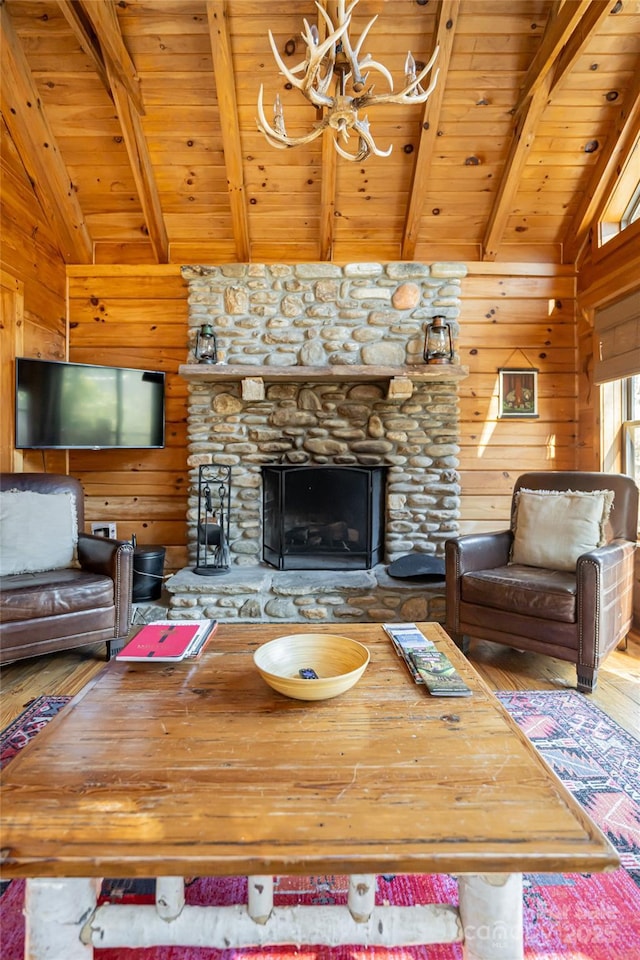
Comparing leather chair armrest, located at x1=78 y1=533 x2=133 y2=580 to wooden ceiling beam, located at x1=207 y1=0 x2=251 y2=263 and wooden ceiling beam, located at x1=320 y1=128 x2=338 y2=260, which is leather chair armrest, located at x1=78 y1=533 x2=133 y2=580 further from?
→ wooden ceiling beam, located at x1=320 y1=128 x2=338 y2=260

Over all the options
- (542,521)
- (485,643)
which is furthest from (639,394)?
(485,643)

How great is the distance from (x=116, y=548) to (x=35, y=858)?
1943mm

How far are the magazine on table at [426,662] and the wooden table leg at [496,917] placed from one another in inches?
15.4

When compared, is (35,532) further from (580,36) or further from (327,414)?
(580,36)

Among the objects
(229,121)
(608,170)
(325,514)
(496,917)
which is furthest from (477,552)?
(229,121)

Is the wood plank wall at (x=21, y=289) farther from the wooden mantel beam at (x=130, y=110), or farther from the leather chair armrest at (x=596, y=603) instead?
the leather chair armrest at (x=596, y=603)

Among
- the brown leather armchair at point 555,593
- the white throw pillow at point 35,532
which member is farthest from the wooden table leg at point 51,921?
the brown leather armchair at point 555,593

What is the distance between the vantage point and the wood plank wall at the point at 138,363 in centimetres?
365

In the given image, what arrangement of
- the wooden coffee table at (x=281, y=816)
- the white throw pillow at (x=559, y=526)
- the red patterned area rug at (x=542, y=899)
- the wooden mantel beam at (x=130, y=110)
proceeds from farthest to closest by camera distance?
the white throw pillow at (x=559, y=526)
the wooden mantel beam at (x=130, y=110)
the red patterned area rug at (x=542, y=899)
the wooden coffee table at (x=281, y=816)

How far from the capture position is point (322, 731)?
3.48 ft

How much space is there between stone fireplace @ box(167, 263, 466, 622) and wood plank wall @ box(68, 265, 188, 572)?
0.91 ft

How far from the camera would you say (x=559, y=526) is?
8.69 ft

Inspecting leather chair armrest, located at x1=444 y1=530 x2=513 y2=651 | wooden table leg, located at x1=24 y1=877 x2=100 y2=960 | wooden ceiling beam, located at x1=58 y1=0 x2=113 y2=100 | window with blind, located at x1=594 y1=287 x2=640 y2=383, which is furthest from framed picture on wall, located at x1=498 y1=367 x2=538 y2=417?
wooden table leg, located at x1=24 y1=877 x2=100 y2=960

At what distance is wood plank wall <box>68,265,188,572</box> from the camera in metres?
3.65
